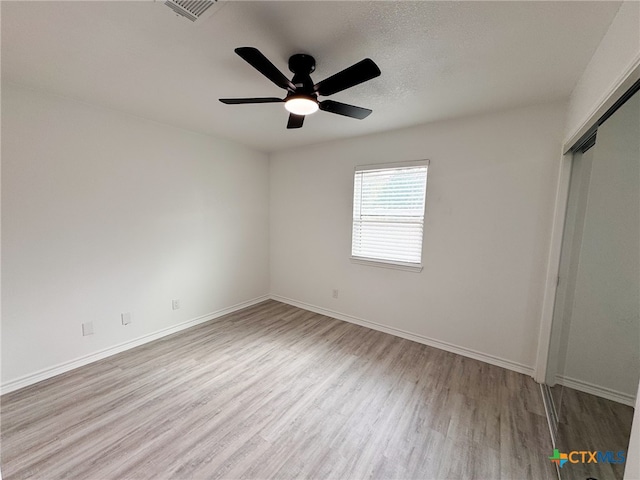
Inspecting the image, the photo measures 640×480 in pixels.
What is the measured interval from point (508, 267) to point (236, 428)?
2711 millimetres

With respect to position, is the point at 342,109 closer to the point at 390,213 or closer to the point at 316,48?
the point at 316,48

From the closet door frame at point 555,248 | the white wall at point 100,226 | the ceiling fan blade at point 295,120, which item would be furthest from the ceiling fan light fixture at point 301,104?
the white wall at point 100,226

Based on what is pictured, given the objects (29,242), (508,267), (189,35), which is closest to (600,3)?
(508,267)

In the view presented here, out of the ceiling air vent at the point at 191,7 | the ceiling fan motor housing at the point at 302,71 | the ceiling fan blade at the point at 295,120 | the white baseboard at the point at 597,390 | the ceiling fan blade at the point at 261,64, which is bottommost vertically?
the white baseboard at the point at 597,390

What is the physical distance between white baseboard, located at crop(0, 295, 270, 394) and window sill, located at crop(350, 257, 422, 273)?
2.06 metres

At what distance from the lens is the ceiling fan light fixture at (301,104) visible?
5.14ft

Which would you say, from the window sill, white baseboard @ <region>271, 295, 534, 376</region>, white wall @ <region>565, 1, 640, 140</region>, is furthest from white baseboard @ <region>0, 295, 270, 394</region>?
white wall @ <region>565, 1, 640, 140</region>

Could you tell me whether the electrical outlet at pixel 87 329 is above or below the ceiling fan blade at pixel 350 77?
below

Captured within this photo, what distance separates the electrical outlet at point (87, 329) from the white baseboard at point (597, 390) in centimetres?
380

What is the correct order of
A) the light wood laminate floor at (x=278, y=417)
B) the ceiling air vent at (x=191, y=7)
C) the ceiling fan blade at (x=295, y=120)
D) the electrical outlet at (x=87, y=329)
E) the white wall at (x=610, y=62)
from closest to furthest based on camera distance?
the white wall at (x=610, y=62) < the ceiling air vent at (x=191, y=7) < the light wood laminate floor at (x=278, y=417) < the ceiling fan blade at (x=295, y=120) < the electrical outlet at (x=87, y=329)

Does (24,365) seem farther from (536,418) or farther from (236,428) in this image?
(536,418)

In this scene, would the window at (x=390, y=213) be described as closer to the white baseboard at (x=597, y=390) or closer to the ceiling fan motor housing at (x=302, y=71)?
the white baseboard at (x=597, y=390)

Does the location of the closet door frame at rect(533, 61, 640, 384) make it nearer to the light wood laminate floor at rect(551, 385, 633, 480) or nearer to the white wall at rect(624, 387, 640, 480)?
the light wood laminate floor at rect(551, 385, 633, 480)

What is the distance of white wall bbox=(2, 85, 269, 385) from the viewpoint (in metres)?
2.06
